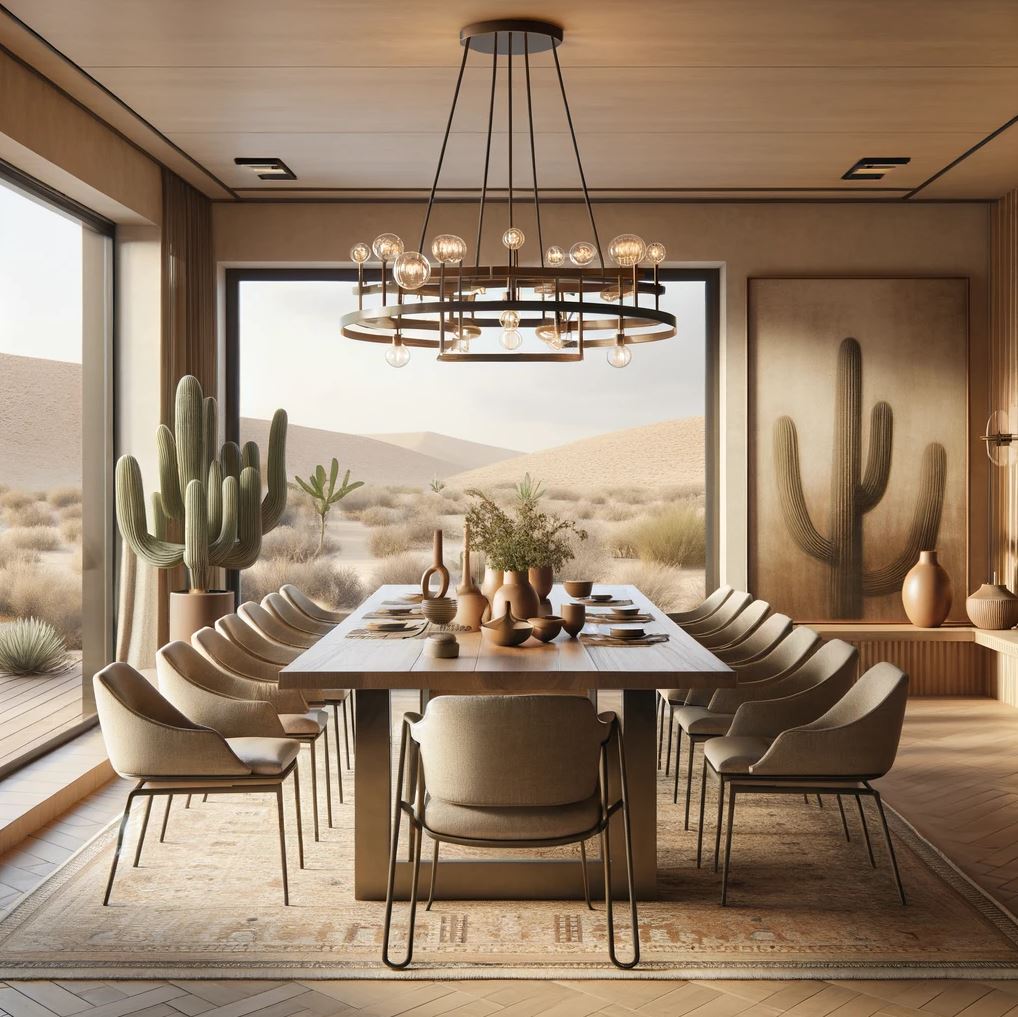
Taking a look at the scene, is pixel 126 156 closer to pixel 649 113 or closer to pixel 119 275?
pixel 119 275

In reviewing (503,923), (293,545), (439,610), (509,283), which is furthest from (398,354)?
(293,545)

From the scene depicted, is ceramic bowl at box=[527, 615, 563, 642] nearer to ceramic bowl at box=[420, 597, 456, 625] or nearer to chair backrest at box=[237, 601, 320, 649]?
ceramic bowl at box=[420, 597, 456, 625]

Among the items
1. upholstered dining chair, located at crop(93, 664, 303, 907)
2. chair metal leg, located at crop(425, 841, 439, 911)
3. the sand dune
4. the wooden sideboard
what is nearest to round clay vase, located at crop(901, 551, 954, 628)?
the wooden sideboard

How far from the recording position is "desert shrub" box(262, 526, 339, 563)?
293 inches

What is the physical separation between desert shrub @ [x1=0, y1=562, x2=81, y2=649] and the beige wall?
2525mm

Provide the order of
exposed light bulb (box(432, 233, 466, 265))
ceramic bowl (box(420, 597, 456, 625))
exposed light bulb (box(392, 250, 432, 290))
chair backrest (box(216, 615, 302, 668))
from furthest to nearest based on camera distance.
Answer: chair backrest (box(216, 615, 302, 668)), ceramic bowl (box(420, 597, 456, 625)), exposed light bulb (box(432, 233, 466, 265)), exposed light bulb (box(392, 250, 432, 290))

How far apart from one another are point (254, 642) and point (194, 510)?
3.30ft

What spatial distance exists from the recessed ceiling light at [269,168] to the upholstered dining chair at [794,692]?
376cm

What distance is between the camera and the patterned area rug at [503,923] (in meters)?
3.16

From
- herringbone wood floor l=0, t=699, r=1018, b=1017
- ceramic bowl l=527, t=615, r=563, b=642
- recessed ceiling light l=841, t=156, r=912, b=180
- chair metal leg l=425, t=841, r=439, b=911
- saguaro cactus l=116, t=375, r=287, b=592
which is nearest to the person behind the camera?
herringbone wood floor l=0, t=699, r=1018, b=1017

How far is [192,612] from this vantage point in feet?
18.9

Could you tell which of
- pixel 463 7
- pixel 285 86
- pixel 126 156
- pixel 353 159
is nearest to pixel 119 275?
pixel 126 156

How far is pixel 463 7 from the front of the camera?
4086 millimetres

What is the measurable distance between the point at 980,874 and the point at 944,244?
454 centimetres
